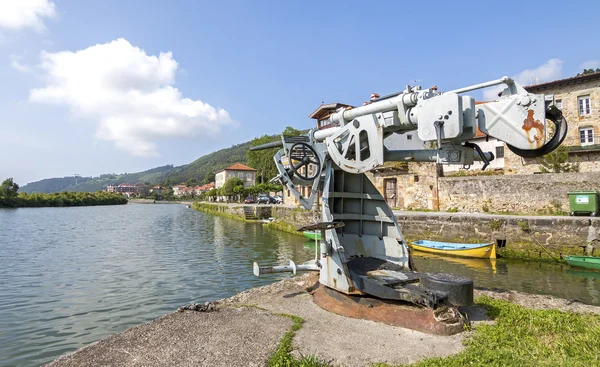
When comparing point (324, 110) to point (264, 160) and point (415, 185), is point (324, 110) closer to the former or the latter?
point (415, 185)

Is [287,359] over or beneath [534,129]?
beneath

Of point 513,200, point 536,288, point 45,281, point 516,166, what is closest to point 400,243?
point 536,288

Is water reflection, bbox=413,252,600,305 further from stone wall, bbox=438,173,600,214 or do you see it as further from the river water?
stone wall, bbox=438,173,600,214

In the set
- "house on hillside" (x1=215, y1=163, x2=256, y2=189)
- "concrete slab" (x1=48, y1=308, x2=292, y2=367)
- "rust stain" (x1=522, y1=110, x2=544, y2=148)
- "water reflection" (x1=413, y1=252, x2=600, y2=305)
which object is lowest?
"water reflection" (x1=413, y1=252, x2=600, y2=305)

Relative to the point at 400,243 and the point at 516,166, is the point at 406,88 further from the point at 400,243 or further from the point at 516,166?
the point at 516,166

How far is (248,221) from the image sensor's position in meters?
Result: 43.8

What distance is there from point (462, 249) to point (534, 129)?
15.3 m

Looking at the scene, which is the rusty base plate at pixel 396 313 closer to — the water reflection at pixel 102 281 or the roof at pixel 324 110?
the water reflection at pixel 102 281

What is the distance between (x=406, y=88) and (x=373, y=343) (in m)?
4.41

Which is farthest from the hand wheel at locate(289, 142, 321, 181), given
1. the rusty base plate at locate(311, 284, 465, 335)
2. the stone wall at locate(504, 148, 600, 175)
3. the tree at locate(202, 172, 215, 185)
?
the tree at locate(202, 172, 215, 185)

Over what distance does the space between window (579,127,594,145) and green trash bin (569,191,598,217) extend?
1796 cm

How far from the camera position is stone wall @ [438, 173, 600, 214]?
21609 millimetres

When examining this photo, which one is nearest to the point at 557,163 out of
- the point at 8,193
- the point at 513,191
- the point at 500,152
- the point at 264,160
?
the point at 513,191

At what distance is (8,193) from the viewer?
97.2 m
